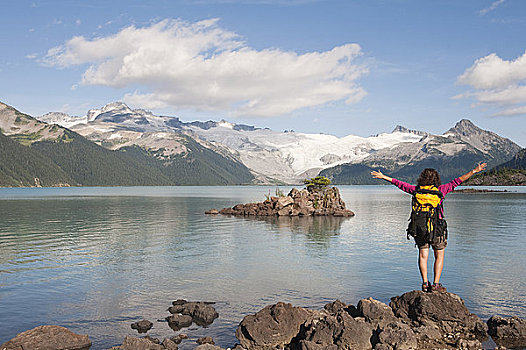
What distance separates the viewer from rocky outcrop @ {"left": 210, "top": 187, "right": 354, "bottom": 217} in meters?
92.6

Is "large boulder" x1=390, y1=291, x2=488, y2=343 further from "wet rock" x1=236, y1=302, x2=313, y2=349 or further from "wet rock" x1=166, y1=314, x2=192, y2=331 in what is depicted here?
"wet rock" x1=166, y1=314, x2=192, y2=331

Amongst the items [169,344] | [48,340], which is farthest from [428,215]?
[48,340]

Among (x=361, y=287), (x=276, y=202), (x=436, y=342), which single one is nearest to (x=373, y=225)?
(x=276, y=202)

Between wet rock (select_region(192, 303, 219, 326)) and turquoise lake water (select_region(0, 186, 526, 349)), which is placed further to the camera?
turquoise lake water (select_region(0, 186, 526, 349))

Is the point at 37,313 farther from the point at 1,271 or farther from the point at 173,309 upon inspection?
the point at 1,271

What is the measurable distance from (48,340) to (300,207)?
77.5 m

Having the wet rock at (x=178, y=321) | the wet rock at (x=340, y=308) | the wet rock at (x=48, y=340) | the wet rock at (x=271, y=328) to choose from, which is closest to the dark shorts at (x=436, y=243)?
the wet rock at (x=340, y=308)

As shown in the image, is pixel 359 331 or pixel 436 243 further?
pixel 436 243

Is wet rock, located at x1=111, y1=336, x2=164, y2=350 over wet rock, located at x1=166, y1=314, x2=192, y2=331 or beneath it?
over

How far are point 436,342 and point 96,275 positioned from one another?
23663 millimetres

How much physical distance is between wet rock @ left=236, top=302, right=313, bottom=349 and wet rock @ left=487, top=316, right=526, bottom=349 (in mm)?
7768

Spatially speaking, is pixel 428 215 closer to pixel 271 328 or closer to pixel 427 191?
pixel 427 191

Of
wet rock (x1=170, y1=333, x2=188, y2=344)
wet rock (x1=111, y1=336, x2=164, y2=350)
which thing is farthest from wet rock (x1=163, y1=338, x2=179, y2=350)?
wet rock (x1=170, y1=333, x2=188, y2=344)

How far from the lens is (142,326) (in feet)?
68.1
